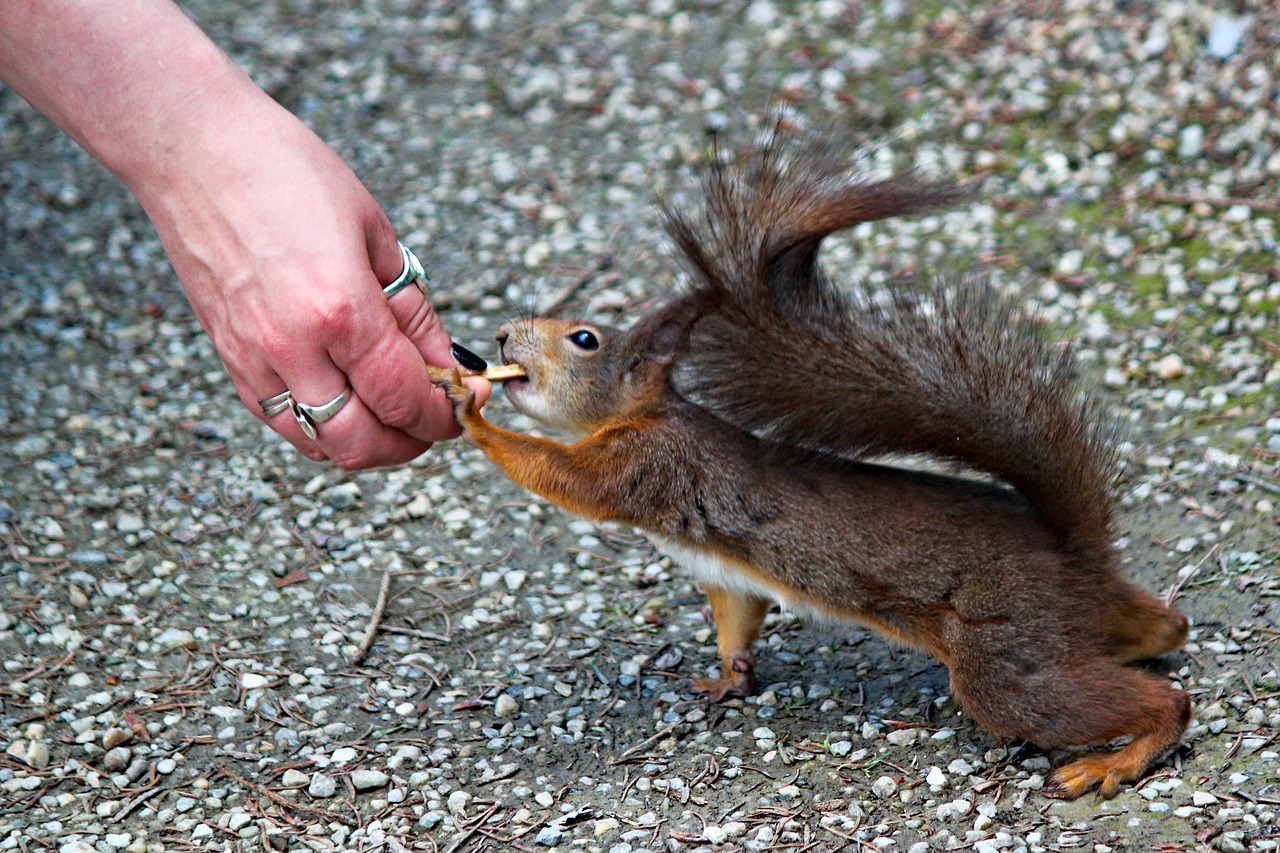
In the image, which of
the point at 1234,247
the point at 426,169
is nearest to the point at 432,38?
the point at 426,169

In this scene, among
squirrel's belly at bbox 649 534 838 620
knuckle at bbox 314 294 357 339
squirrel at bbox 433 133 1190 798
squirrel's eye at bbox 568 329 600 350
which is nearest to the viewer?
knuckle at bbox 314 294 357 339

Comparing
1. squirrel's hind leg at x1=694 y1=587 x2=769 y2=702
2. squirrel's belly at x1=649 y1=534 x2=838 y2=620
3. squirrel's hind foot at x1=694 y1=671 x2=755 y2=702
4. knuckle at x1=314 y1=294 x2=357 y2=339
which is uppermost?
knuckle at x1=314 y1=294 x2=357 y2=339

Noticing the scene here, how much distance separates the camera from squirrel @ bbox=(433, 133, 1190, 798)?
2354 millimetres

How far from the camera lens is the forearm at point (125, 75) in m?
2.12

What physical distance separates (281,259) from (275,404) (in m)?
0.29

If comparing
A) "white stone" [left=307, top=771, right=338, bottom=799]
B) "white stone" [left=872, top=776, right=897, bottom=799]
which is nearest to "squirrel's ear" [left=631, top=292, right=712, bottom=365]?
"white stone" [left=872, top=776, right=897, bottom=799]

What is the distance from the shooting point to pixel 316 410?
7.36 feet

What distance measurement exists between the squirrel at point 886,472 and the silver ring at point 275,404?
0.39 m

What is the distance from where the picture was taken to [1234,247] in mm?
3760

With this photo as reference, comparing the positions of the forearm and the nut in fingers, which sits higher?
the forearm

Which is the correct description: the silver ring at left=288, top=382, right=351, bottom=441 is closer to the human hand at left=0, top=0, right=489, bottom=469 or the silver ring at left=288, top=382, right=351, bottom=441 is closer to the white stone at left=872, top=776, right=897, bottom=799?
the human hand at left=0, top=0, right=489, bottom=469

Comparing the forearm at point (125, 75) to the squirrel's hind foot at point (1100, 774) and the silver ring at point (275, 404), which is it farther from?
the squirrel's hind foot at point (1100, 774)

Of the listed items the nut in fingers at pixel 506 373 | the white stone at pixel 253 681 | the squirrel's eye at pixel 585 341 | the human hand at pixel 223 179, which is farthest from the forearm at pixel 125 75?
the white stone at pixel 253 681

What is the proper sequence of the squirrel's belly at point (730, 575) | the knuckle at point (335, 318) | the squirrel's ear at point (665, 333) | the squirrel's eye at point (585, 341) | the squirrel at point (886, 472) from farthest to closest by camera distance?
the squirrel's eye at point (585, 341)
the squirrel's ear at point (665, 333)
the squirrel's belly at point (730, 575)
the squirrel at point (886, 472)
the knuckle at point (335, 318)
